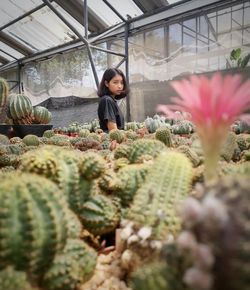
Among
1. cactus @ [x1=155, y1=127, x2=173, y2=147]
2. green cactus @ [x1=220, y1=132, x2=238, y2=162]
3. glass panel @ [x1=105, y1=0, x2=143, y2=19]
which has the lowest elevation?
green cactus @ [x1=220, y1=132, x2=238, y2=162]

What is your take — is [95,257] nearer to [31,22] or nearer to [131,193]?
[131,193]

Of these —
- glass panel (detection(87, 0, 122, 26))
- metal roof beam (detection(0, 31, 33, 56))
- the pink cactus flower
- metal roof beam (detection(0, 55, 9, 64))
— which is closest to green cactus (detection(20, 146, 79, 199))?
the pink cactus flower

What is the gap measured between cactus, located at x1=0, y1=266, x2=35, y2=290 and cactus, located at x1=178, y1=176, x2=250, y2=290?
200 millimetres

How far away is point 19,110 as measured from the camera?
3455mm

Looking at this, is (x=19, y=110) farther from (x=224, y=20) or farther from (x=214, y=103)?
(x=224, y=20)

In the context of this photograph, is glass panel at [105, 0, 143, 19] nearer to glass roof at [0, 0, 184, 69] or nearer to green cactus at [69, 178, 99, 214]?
glass roof at [0, 0, 184, 69]

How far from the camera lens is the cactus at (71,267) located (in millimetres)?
435

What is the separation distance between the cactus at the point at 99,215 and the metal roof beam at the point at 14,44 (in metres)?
10.0

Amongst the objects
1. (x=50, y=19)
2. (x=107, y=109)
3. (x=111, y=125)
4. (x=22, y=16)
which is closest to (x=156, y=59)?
(x=50, y=19)

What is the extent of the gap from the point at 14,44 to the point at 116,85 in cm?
829

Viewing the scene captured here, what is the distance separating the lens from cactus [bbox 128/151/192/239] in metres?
0.48

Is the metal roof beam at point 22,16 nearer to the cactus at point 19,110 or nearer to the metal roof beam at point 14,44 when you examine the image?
the metal roof beam at point 14,44

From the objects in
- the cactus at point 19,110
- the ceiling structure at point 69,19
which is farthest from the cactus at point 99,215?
the ceiling structure at point 69,19

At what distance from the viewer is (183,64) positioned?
274 inches
